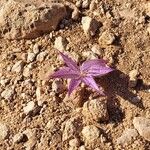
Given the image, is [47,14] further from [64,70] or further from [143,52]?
[143,52]

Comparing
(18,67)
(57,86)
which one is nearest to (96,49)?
(57,86)

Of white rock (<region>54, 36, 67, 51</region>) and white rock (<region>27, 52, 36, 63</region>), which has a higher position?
white rock (<region>54, 36, 67, 51</region>)

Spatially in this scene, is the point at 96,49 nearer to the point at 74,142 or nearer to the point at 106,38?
the point at 106,38

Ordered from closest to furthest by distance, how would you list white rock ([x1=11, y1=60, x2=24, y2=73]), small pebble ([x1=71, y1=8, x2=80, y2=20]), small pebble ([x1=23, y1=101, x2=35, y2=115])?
small pebble ([x1=23, y1=101, x2=35, y2=115]) → white rock ([x1=11, y1=60, x2=24, y2=73]) → small pebble ([x1=71, y1=8, x2=80, y2=20])

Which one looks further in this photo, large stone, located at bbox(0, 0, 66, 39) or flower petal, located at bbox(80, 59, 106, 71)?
large stone, located at bbox(0, 0, 66, 39)

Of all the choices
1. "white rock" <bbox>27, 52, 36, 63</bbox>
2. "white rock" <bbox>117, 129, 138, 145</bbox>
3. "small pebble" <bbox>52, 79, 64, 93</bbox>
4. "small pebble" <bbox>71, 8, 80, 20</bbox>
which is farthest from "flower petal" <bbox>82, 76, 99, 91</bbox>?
"small pebble" <bbox>71, 8, 80, 20</bbox>

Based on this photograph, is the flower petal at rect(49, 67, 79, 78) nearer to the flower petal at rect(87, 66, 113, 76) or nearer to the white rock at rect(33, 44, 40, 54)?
the flower petal at rect(87, 66, 113, 76)

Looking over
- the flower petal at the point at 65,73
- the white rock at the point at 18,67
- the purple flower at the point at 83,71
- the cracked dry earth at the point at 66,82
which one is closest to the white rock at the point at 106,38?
the cracked dry earth at the point at 66,82
